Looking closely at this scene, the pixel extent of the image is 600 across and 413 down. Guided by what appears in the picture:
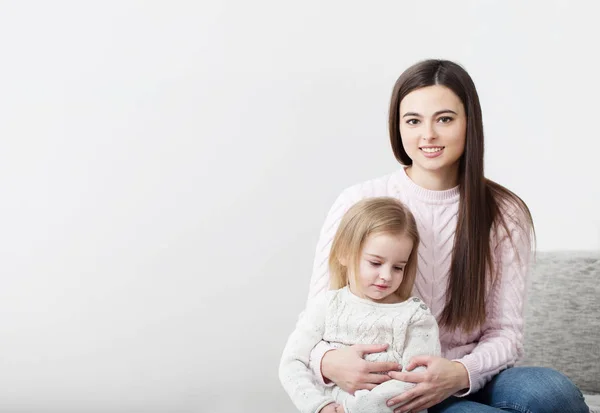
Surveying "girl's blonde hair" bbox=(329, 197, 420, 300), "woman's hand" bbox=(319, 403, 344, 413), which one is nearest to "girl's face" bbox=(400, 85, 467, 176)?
"girl's blonde hair" bbox=(329, 197, 420, 300)

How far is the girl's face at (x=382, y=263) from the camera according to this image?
189 centimetres

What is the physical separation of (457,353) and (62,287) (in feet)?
4.80

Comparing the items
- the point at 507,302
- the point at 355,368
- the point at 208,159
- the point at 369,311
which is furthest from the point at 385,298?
the point at 208,159

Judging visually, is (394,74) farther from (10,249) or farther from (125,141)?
(10,249)

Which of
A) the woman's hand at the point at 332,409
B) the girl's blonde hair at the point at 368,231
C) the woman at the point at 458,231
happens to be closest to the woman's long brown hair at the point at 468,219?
the woman at the point at 458,231

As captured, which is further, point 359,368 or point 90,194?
point 90,194

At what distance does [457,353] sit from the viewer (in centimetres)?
205

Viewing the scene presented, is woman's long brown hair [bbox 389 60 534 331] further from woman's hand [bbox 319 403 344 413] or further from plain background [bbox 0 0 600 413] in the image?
plain background [bbox 0 0 600 413]

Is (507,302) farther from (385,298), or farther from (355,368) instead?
(355,368)

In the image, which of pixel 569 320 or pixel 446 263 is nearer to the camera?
pixel 446 263

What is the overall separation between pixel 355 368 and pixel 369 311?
13cm

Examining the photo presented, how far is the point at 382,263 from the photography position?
1896mm

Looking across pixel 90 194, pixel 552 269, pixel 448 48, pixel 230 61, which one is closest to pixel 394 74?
pixel 448 48

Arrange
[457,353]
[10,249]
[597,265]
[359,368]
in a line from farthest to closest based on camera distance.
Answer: [10,249] → [597,265] → [457,353] → [359,368]
